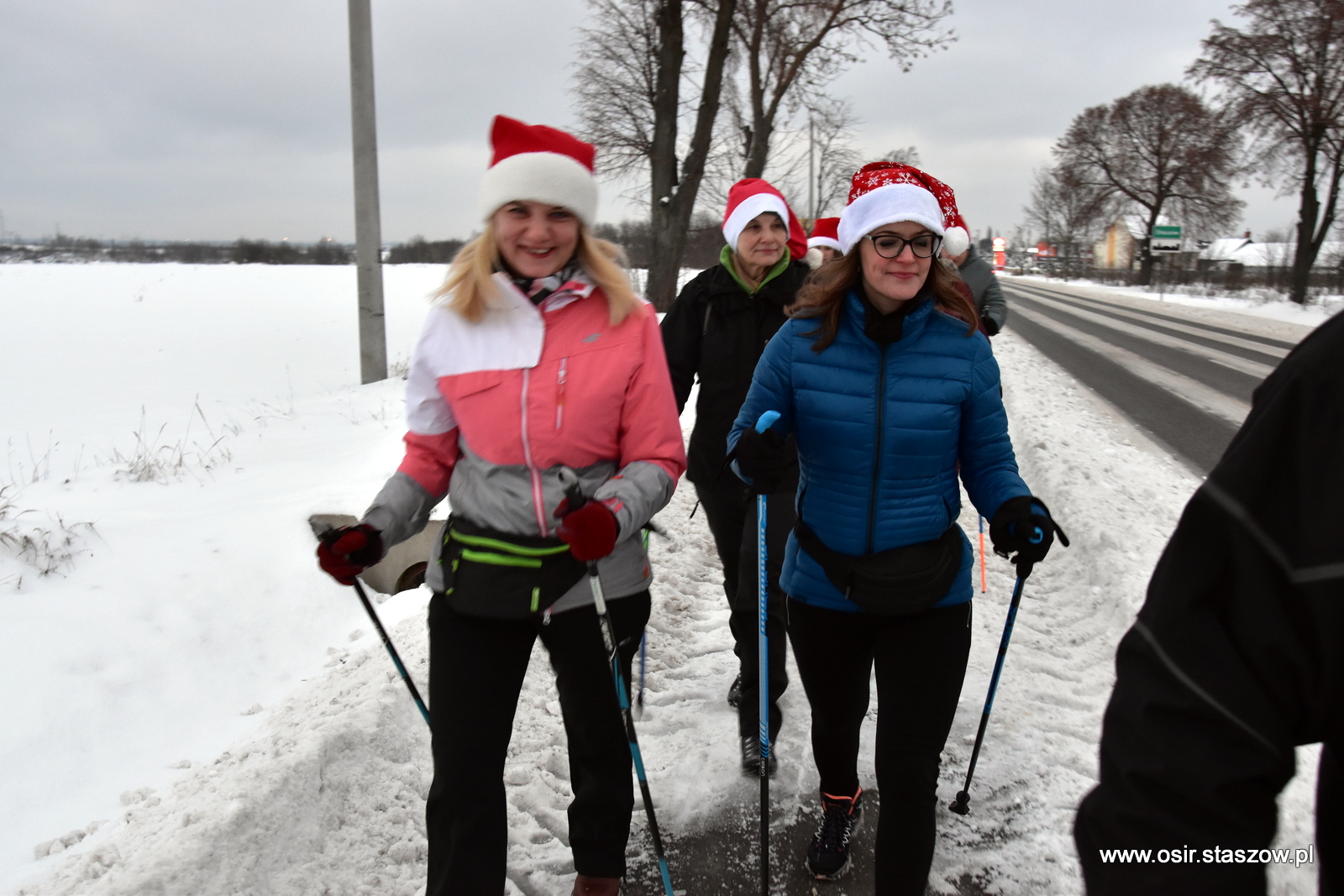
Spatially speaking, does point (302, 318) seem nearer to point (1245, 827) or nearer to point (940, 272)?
point (940, 272)

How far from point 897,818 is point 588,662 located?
0.91m

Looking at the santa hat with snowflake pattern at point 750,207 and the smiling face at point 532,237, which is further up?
the santa hat with snowflake pattern at point 750,207

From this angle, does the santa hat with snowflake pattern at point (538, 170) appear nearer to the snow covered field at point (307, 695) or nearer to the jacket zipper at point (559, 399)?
the jacket zipper at point (559, 399)

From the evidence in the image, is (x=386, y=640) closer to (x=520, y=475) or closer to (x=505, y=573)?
(x=505, y=573)

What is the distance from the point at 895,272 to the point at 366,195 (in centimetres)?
871

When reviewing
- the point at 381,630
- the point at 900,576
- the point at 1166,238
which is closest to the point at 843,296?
the point at 900,576

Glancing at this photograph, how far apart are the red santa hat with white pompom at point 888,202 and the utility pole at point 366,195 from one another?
25.8 feet

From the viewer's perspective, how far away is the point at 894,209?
231cm

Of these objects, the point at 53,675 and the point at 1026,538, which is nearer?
the point at 1026,538

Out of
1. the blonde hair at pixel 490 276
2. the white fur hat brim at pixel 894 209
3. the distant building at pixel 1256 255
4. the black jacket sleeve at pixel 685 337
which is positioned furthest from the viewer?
the distant building at pixel 1256 255

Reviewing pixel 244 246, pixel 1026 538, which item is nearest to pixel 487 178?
pixel 1026 538

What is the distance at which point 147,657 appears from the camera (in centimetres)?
367

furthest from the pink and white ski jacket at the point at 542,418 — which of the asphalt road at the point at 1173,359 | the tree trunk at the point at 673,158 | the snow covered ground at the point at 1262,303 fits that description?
the snow covered ground at the point at 1262,303

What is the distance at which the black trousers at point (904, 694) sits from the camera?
2.21m
